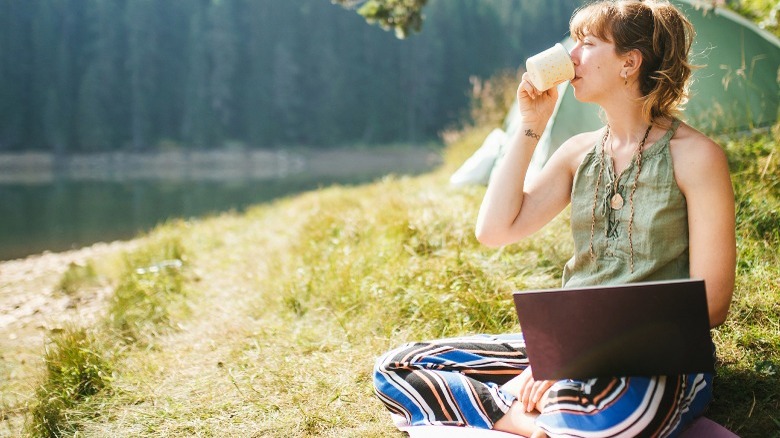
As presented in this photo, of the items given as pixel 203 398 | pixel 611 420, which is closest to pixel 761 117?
pixel 611 420

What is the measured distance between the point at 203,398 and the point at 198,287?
181 centimetres

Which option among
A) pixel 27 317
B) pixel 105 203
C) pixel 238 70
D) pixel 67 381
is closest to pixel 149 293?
pixel 27 317

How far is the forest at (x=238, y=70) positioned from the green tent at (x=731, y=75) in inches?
1266

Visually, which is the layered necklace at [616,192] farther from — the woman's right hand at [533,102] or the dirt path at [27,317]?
the dirt path at [27,317]

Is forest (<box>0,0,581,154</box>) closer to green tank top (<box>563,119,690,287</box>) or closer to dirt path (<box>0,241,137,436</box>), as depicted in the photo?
dirt path (<box>0,241,137,436</box>)

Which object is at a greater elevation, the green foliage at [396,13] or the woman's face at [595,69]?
the green foliage at [396,13]

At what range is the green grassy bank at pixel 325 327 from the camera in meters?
1.95

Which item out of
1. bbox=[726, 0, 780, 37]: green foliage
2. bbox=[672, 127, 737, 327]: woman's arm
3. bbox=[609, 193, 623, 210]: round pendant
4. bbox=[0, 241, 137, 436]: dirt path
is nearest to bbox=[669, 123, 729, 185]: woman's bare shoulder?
bbox=[672, 127, 737, 327]: woman's arm

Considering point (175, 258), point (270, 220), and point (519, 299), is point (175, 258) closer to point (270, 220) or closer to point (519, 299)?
point (270, 220)

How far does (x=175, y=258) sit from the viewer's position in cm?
448

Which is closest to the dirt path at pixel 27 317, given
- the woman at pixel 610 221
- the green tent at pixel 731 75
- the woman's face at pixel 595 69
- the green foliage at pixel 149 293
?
the green foliage at pixel 149 293

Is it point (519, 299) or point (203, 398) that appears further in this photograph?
point (203, 398)

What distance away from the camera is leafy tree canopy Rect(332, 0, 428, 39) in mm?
4387

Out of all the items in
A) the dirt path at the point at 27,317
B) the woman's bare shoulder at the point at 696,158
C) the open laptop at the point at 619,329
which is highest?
the woman's bare shoulder at the point at 696,158
